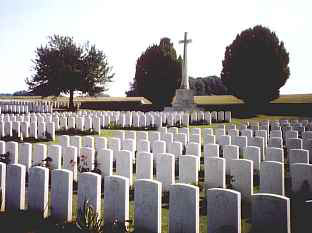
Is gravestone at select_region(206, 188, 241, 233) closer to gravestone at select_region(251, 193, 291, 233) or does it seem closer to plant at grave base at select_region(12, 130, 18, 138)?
gravestone at select_region(251, 193, 291, 233)

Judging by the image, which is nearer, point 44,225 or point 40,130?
point 44,225

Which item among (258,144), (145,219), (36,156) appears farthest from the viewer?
(258,144)

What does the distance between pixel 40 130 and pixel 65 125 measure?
250 centimetres

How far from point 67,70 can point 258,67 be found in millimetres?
18065

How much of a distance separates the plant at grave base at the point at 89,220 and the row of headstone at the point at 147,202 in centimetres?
8

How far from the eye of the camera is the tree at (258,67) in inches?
1059

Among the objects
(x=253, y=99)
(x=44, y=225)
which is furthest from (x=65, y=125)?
(x=253, y=99)

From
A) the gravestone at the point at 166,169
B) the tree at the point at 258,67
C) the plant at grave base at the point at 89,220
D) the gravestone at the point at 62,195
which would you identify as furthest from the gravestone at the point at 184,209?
the tree at the point at 258,67

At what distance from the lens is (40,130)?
1173 cm

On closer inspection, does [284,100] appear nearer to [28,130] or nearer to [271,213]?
[28,130]

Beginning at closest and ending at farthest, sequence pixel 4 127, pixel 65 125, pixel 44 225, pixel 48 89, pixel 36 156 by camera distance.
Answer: pixel 44 225
pixel 36 156
pixel 4 127
pixel 65 125
pixel 48 89

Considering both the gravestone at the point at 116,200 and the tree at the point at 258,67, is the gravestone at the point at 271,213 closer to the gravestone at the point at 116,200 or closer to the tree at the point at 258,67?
the gravestone at the point at 116,200

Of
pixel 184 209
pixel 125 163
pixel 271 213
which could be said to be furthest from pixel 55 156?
pixel 271 213

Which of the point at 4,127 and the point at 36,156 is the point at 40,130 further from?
the point at 36,156
